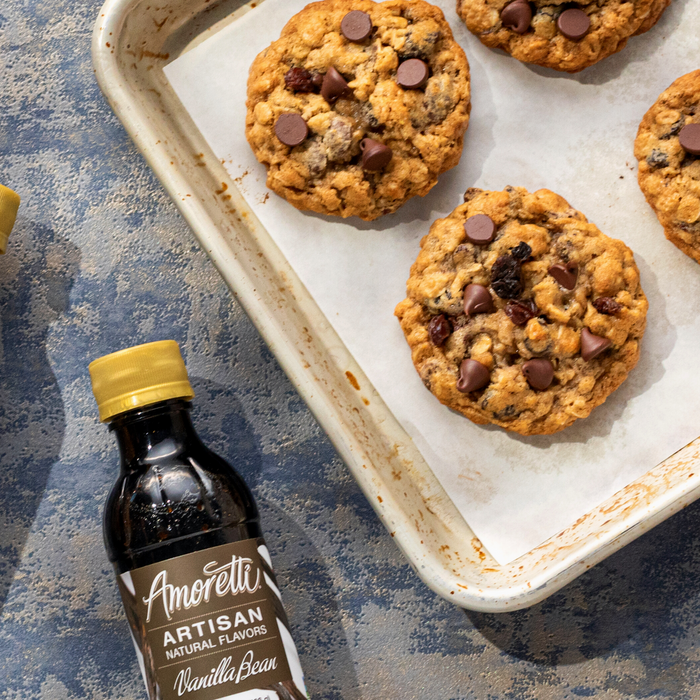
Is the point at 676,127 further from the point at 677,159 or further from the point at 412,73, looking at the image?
the point at 412,73

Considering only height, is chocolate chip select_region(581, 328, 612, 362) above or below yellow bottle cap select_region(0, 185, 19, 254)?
below

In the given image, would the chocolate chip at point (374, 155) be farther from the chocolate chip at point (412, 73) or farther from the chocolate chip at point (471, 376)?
the chocolate chip at point (471, 376)

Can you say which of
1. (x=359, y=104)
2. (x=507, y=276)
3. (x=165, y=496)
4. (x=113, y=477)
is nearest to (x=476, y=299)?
(x=507, y=276)

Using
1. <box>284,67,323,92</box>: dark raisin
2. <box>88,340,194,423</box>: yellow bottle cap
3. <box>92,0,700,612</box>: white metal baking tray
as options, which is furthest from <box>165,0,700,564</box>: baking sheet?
<box>88,340,194,423</box>: yellow bottle cap

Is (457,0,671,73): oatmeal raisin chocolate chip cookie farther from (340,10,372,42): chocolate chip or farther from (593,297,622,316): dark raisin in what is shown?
(593,297,622,316): dark raisin

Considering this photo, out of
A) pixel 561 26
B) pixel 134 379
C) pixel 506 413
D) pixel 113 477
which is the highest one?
pixel 561 26

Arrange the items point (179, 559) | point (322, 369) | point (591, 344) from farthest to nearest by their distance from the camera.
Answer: point (322, 369) → point (591, 344) → point (179, 559)
